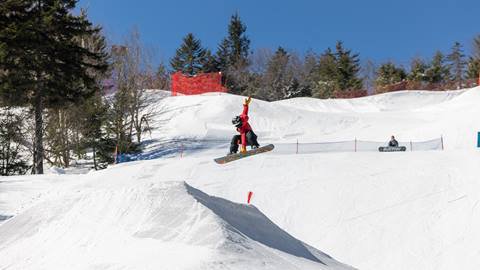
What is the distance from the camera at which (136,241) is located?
526 centimetres

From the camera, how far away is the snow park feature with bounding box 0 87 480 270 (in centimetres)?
529

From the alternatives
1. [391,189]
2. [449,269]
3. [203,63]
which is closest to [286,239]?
[449,269]

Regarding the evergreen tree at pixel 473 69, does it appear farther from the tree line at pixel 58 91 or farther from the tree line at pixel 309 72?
the tree line at pixel 58 91

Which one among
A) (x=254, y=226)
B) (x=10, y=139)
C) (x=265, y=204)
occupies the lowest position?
(x=265, y=204)

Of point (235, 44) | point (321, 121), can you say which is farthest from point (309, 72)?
point (321, 121)

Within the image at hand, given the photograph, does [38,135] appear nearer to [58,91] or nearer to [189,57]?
[58,91]

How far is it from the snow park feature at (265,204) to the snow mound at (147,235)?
2 cm

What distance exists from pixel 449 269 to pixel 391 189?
4.98m

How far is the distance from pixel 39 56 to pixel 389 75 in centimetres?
4639

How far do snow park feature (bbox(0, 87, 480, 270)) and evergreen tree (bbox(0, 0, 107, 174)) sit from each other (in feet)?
18.5

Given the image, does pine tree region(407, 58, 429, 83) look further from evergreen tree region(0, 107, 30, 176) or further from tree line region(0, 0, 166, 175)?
evergreen tree region(0, 107, 30, 176)

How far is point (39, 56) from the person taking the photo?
25969mm

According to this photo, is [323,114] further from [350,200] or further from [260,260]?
[260,260]

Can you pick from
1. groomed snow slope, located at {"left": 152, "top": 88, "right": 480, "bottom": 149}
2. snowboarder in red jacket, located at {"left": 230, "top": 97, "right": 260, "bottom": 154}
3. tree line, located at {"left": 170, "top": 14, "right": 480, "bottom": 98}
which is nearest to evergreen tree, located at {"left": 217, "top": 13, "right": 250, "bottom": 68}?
tree line, located at {"left": 170, "top": 14, "right": 480, "bottom": 98}
